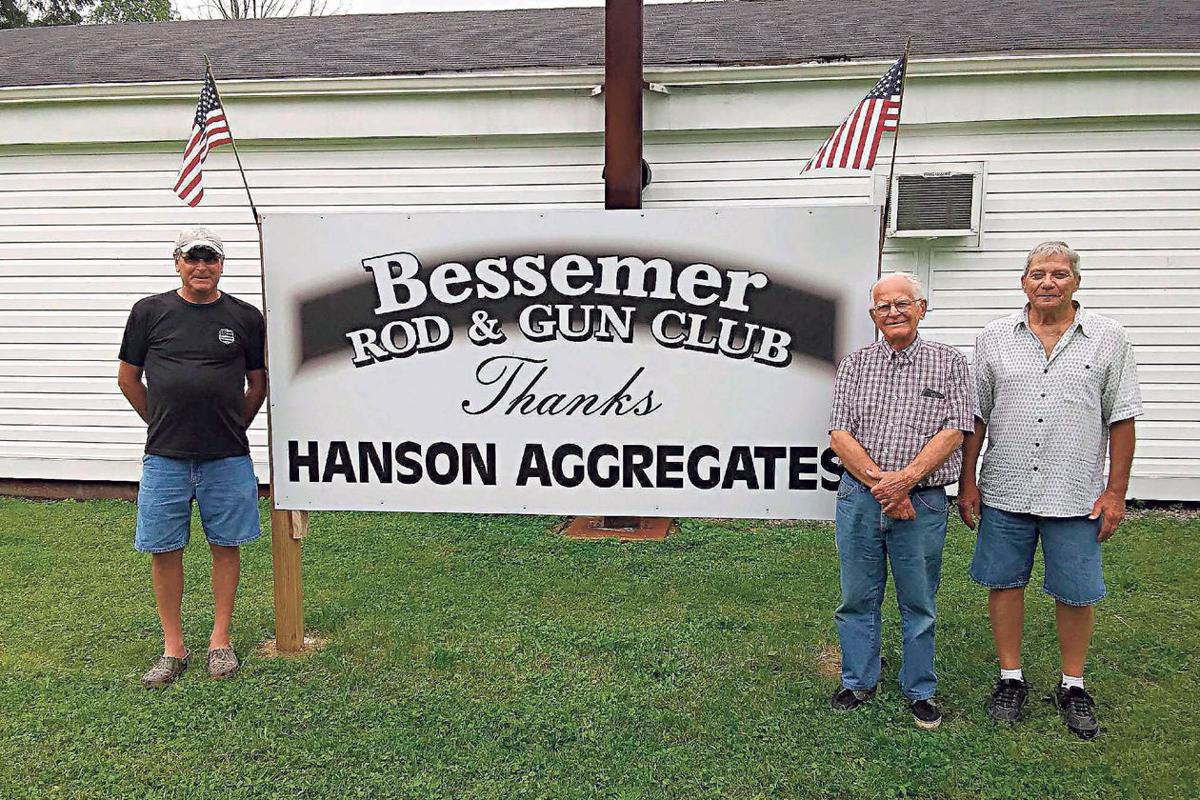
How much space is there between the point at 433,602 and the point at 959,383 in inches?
105

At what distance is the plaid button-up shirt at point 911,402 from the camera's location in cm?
274

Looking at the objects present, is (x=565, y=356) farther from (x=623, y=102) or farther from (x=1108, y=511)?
(x=623, y=102)

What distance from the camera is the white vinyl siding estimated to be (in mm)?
5348

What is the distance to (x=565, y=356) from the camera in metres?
3.40

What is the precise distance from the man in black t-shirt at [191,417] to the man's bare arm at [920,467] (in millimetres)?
2387

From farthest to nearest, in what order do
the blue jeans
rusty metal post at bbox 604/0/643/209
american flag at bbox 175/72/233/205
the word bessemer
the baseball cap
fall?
rusty metal post at bbox 604/0/643/209
american flag at bbox 175/72/233/205
the word bessemer
the baseball cap
the blue jeans

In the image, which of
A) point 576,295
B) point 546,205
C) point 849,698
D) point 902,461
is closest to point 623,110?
point 546,205

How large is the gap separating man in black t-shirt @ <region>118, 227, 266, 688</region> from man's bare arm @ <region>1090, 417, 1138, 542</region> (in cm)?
308

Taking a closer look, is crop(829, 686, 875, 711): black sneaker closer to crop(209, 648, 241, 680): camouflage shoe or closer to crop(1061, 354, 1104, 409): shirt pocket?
crop(1061, 354, 1104, 409): shirt pocket

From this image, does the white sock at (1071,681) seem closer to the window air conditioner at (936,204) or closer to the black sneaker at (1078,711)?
the black sneaker at (1078,711)

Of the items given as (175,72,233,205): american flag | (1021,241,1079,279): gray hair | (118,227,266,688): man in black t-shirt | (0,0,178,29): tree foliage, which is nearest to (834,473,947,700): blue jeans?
(1021,241,1079,279): gray hair

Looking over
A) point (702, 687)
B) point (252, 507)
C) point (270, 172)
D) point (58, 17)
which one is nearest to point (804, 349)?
point (702, 687)

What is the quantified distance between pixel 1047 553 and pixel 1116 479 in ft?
1.07

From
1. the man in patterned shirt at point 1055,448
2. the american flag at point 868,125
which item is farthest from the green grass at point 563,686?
the american flag at point 868,125
